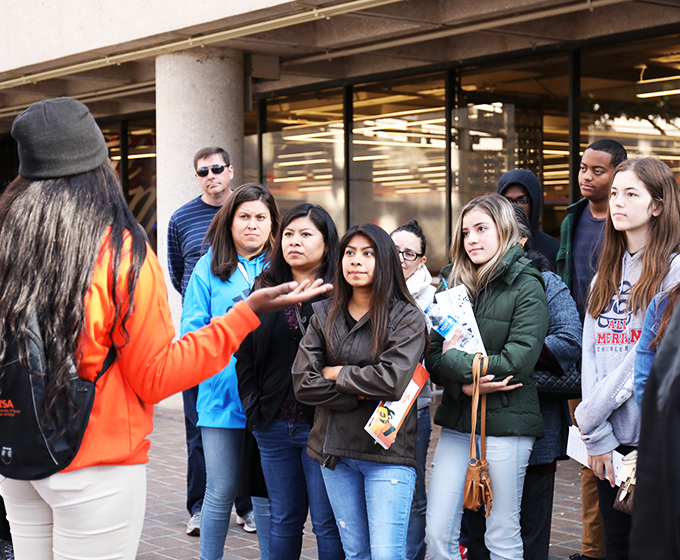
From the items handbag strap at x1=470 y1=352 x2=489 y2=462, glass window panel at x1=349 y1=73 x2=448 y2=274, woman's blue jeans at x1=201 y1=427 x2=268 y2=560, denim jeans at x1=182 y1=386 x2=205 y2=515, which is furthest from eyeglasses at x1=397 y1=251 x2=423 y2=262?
glass window panel at x1=349 y1=73 x2=448 y2=274

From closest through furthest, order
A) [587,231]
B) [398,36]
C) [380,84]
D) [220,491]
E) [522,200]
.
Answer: [220,491] < [587,231] < [522,200] < [398,36] < [380,84]

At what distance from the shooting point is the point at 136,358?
7.82 feet

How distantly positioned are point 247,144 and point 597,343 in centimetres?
883

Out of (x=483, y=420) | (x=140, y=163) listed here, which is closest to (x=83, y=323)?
(x=483, y=420)

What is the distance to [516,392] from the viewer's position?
148 inches

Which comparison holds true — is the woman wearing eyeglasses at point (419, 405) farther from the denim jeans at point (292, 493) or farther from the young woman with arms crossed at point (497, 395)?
the denim jeans at point (292, 493)

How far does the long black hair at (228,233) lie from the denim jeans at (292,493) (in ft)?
2.85

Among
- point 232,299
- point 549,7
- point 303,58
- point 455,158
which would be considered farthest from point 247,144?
point 232,299

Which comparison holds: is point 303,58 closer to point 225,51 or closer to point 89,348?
point 225,51

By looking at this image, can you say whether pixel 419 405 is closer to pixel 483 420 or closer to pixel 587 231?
pixel 483 420

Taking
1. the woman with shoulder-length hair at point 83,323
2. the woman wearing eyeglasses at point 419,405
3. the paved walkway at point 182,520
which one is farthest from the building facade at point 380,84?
the woman with shoulder-length hair at point 83,323

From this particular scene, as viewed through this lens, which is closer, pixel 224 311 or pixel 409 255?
pixel 224 311

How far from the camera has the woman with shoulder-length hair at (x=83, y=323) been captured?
89.6 inches

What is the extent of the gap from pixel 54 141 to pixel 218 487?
2337mm
